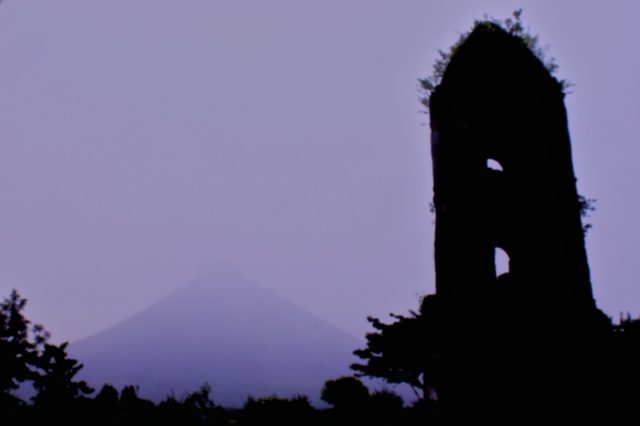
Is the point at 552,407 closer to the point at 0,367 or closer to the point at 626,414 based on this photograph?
the point at 626,414

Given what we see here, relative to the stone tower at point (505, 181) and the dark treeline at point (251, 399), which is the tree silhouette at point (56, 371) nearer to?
the dark treeline at point (251, 399)

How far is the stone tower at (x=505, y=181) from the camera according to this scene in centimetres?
787

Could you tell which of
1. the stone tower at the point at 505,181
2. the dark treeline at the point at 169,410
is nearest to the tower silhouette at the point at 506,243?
the stone tower at the point at 505,181

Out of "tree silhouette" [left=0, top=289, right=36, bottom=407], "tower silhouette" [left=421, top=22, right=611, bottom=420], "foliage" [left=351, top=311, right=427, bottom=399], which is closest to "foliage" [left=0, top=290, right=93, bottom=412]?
"tree silhouette" [left=0, top=289, right=36, bottom=407]

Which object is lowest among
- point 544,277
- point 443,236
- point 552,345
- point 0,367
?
point 0,367

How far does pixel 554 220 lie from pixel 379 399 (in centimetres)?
512

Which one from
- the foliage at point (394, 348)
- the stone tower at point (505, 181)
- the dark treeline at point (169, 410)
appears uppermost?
the stone tower at point (505, 181)

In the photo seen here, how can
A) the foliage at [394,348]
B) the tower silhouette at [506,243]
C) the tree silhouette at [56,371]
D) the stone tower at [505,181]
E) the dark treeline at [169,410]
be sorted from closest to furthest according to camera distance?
the dark treeline at [169,410] → the tree silhouette at [56,371] → the tower silhouette at [506,243] → the stone tower at [505,181] → the foliage at [394,348]

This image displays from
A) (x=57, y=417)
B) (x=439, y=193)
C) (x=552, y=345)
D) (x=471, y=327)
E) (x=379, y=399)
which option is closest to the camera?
(x=57, y=417)

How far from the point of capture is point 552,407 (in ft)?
19.0

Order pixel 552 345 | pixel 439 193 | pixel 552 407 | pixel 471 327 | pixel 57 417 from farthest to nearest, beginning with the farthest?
pixel 439 193
pixel 471 327
pixel 552 345
pixel 552 407
pixel 57 417

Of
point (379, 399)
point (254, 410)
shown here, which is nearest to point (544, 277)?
point (379, 399)

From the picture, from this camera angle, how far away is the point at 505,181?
8.75 m

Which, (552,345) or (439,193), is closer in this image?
(552,345)
